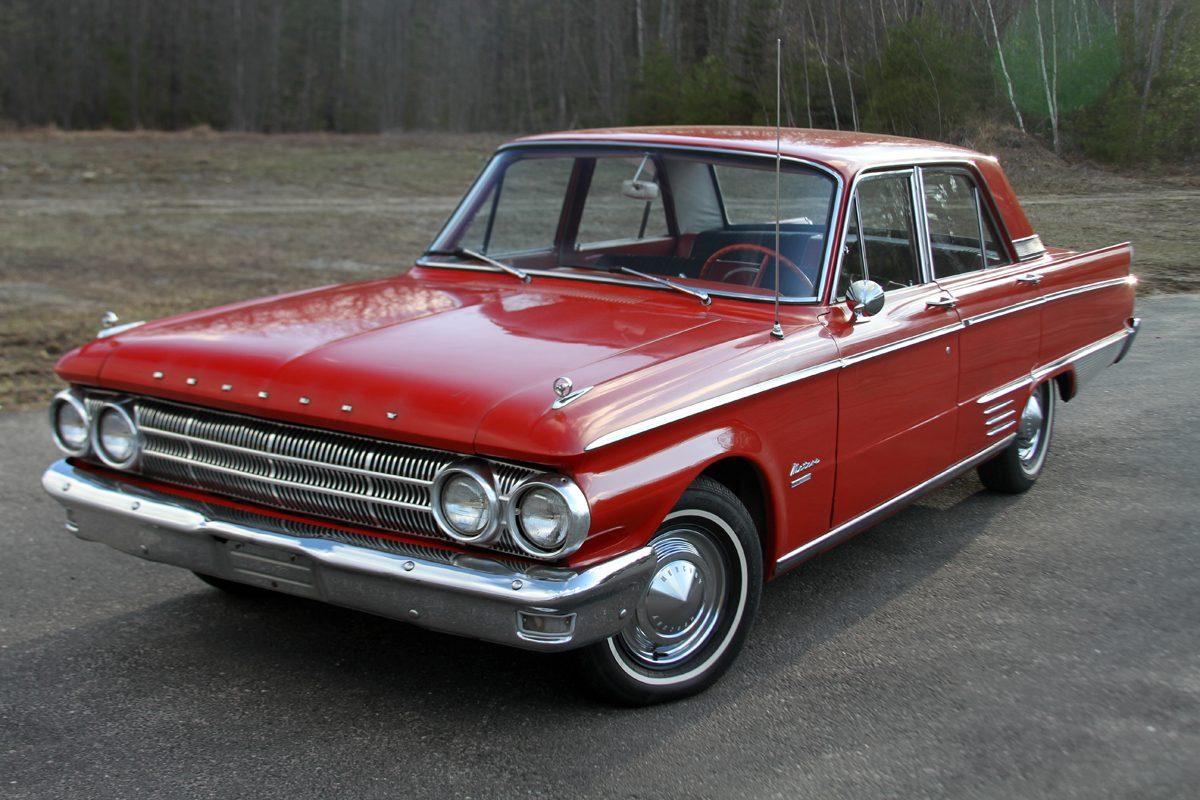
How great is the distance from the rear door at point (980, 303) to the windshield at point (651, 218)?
2.49 ft

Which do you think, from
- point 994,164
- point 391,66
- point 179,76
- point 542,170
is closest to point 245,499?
point 542,170

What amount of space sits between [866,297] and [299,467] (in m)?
1.89

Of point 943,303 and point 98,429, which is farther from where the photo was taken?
point 943,303

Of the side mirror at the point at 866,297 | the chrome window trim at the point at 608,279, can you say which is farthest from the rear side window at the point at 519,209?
the side mirror at the point at 866,297

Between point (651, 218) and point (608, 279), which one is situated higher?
point (651, 218)

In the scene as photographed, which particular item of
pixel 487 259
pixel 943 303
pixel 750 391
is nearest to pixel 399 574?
pixel 750 391

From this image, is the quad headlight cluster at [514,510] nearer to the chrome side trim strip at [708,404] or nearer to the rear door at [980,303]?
the chrome side trim strip at [708,404]

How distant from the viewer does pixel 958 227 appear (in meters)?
5.22

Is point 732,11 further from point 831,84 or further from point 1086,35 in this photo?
point 1086,35

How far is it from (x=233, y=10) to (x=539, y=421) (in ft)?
111

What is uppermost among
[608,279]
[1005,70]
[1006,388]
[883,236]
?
[1005,70]

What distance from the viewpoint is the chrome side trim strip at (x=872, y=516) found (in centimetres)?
406

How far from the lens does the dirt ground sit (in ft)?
27.7

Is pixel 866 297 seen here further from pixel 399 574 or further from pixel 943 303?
pixel 399 574
